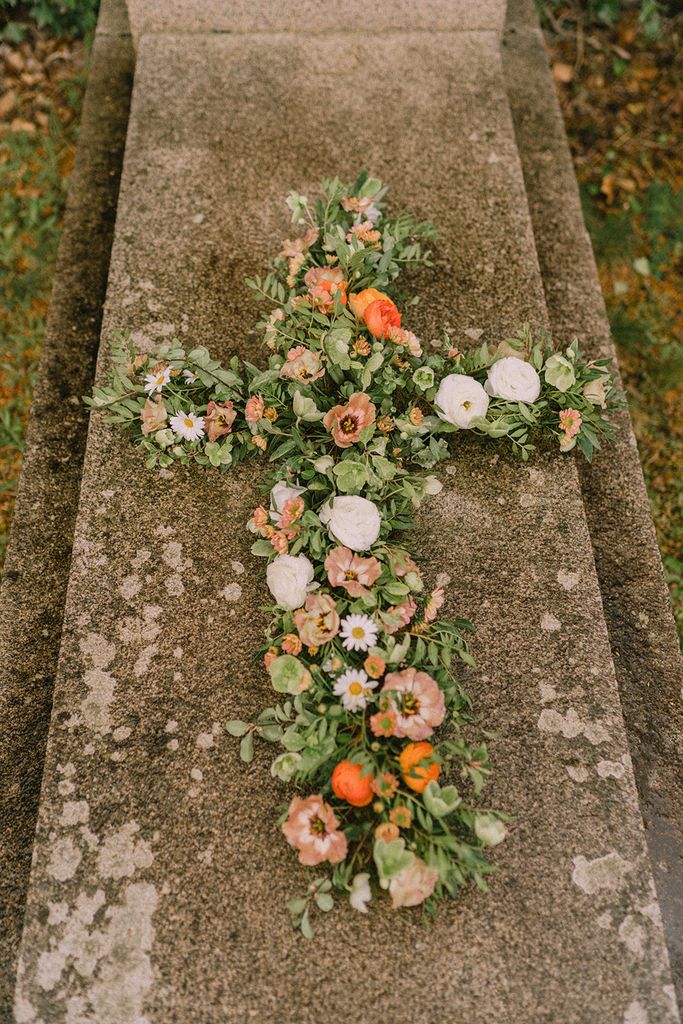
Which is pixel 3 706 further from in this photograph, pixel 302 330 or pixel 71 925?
pixel 302 330

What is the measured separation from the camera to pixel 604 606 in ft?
6.44

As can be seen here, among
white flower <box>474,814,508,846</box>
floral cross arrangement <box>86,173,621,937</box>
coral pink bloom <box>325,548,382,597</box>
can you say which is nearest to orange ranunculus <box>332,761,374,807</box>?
floral cross arrangement <box>86,173,621,937</box>

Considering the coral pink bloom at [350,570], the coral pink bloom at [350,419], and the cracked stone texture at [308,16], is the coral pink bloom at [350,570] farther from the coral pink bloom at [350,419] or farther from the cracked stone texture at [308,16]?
the cracked stone texture at [308,16]

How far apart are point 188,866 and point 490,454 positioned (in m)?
1.27

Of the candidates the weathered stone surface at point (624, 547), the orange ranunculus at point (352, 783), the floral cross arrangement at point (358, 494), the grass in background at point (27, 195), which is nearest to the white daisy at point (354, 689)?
the floral cross arrangement at point (358, 494)

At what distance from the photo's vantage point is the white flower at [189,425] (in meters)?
1.79

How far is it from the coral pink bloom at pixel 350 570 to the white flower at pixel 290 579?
0.06 meters

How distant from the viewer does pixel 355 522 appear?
1.57 m

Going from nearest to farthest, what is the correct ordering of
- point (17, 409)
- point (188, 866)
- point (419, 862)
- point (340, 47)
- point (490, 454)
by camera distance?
point (419, 862) → point (188, 866) → point (490, 454) → point (340, 47) → point (17, 409)

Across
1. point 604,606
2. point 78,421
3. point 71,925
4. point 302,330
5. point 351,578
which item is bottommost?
point 71,925

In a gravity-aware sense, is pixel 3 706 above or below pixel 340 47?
below

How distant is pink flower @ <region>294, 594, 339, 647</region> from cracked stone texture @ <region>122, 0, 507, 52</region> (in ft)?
7.13

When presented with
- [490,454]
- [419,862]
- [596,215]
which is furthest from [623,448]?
[596,215]

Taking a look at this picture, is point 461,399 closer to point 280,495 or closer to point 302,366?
point 302,366
